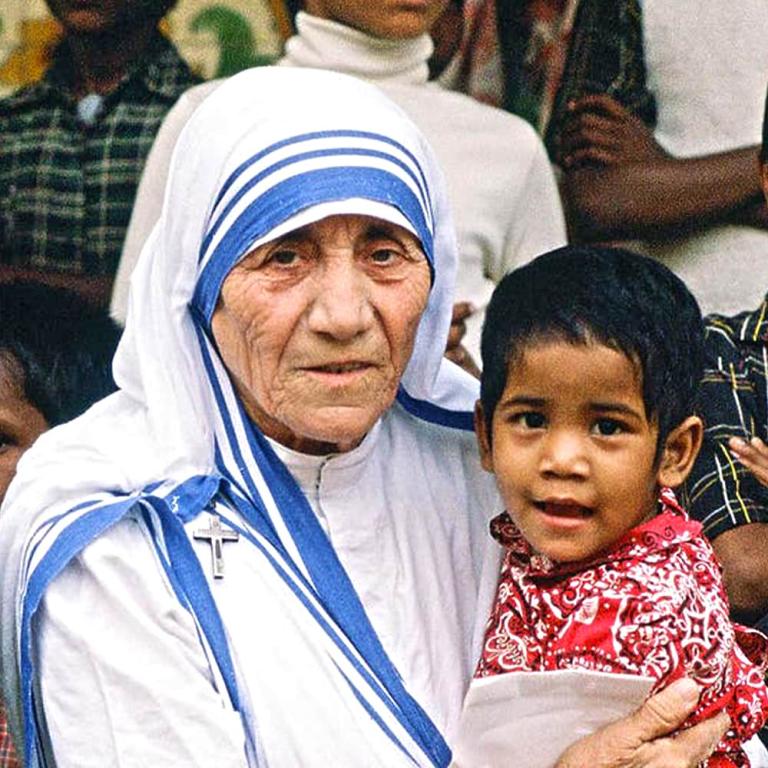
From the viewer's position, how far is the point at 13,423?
434cm

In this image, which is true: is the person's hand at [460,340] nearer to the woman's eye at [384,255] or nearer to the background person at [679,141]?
the background person at [679,141]

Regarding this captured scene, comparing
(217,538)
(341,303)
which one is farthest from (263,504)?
(341,303)

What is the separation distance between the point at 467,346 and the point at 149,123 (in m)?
1.03

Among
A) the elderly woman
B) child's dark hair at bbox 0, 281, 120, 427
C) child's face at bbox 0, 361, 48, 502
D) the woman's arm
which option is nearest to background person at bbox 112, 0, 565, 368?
child's dark hair at bbox 0, 281, 120, 427

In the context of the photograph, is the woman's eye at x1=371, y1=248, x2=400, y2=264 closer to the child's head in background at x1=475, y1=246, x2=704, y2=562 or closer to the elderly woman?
the elderly woman

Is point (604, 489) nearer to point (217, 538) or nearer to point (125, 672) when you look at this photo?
point (217, 538)

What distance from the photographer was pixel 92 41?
5.44 metres

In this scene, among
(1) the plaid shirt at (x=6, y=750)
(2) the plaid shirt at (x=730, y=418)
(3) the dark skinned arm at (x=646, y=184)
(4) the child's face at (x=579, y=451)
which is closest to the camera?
(4) the child's face at (x=579, y=451)

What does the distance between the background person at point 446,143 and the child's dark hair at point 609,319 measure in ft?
5.11

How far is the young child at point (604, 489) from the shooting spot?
3260 mm

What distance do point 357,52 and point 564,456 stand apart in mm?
2073

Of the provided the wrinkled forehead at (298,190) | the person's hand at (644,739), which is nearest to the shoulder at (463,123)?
the wrinkled forehead at (298,190)

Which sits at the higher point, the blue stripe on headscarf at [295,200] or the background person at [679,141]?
the blue stripe on headscarf at [295,200]

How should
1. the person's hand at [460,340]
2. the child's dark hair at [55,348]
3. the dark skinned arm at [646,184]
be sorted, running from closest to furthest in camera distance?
the child's dark hair at [55,348] < the person's hand at [460,340] < the dark skinned arm at [646,184]
